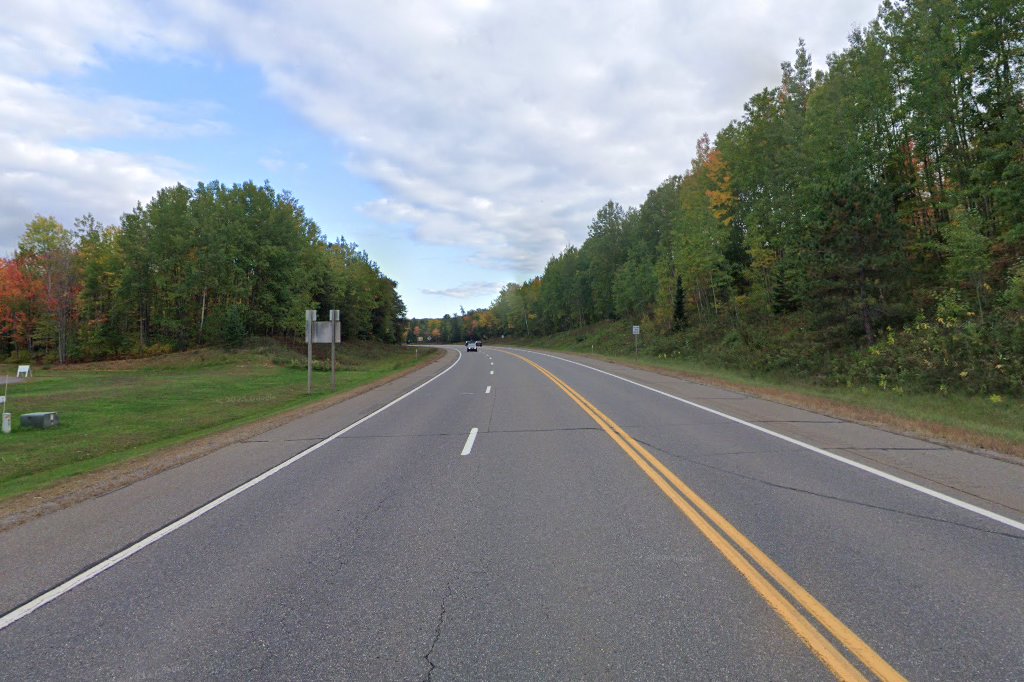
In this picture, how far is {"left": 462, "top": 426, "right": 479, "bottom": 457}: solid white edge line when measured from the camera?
8447mm

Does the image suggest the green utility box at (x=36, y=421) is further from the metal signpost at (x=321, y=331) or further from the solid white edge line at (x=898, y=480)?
the solid white edge line at (x=898, y=480)

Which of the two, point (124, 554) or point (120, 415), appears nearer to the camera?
point (124, 554)

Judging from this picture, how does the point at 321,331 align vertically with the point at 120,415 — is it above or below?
above

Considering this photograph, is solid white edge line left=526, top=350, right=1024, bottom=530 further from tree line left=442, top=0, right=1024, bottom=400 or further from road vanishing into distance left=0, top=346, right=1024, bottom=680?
tree line left=442, top=0, right=1024, bottom=400

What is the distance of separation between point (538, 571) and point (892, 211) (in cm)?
2601

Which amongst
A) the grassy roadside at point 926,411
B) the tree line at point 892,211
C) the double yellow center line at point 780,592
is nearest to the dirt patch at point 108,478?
the double yellow center line at point 780,592

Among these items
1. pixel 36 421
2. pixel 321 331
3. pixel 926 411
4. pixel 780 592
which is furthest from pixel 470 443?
pixel 321 331

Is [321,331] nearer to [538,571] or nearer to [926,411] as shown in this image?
[538,571]

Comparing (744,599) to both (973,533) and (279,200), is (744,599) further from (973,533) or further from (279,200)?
(279,200)

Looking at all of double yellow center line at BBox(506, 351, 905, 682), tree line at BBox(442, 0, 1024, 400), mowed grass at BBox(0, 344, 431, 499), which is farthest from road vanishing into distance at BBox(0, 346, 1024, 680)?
tree line at BBox(442, 0, 1024, 400)

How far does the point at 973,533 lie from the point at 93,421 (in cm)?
1852

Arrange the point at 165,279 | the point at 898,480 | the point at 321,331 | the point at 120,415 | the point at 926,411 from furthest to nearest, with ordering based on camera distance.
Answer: the point at 165,279 < the point at 321,331 < the point at 120,415 < the point at 926,411 < the point at 898,480

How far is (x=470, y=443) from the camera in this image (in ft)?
30.2

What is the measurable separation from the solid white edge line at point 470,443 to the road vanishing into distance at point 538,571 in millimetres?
444
